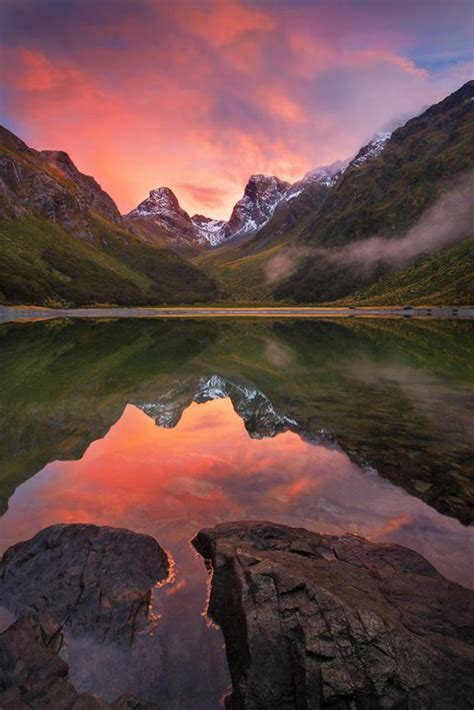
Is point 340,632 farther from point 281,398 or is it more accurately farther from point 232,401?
point 281,398

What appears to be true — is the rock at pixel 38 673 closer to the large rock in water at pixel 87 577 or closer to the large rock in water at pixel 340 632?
the large rock in water at pixel 87 577

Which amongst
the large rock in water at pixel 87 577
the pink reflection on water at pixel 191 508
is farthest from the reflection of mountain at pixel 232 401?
the large rock in water at pixel 87 577

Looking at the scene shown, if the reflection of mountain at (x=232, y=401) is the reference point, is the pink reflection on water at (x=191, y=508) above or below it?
above

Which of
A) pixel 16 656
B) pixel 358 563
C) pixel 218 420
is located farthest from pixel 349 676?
pixel 218 420

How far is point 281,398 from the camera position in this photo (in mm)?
30922

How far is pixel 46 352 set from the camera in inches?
2271

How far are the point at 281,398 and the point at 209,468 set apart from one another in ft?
45.3

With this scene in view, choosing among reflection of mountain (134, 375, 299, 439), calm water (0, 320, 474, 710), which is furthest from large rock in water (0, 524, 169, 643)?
reflection of mountain (134, 375, 299, 439)

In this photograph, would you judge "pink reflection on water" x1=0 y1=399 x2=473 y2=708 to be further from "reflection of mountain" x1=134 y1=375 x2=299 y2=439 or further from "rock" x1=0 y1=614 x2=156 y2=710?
"reflection of mountain" x1=134 y1=375 x2=299 y2=439

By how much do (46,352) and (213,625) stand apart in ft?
179

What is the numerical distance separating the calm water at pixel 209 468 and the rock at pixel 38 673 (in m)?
0.50

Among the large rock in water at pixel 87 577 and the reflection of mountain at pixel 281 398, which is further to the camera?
the reflection of mountain at pixel 281 398

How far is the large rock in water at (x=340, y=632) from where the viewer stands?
21.9 ft

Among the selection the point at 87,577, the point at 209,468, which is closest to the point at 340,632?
the point at 87,577
